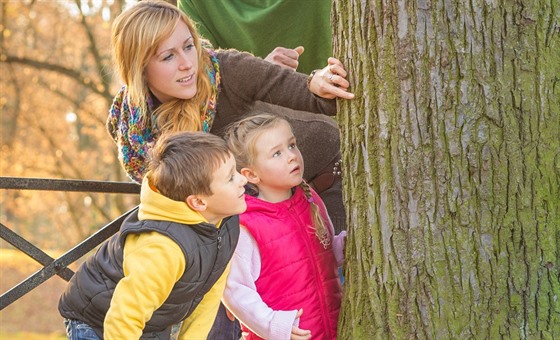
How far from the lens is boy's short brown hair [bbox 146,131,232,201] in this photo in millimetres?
2715

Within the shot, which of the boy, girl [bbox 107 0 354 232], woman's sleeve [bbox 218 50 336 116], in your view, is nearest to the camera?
the boy

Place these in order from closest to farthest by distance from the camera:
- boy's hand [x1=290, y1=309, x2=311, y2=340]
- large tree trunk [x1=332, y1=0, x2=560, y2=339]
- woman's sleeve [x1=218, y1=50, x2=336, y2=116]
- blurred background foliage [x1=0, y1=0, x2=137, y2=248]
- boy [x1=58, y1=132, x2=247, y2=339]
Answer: large tree trunk [x1=332, y1=0, x2=560, y2=339] < boy [x1=58, y1=132, x2=247, y2=339] < boy's hand [x1=290, y1=309, x2=311, y2=340] < woman's sleeve [x1=218, y1=50, x2=336, y2=116] < blurred background foliage [x1=0, y1=0, x2=137, y2=248]

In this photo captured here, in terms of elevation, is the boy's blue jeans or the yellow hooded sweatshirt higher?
the yellow hooded sweatshirt

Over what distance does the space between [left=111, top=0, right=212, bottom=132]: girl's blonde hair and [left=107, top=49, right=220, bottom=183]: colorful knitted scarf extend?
0.02 metres

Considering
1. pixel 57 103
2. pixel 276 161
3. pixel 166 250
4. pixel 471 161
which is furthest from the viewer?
pixel 57 103

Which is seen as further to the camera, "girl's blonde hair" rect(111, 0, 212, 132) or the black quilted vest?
"girl's blonde hair" rect(111, 0, 212, 132)

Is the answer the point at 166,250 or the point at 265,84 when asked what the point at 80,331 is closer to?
the point at 166,250

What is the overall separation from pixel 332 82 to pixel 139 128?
32.8 inches

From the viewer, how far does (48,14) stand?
16.7m

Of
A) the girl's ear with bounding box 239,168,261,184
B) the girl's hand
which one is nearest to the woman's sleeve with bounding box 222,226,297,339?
the girl's ear with bounding box 239,168,261,184

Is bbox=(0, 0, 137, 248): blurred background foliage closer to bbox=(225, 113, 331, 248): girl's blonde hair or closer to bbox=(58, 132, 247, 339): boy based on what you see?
bbox=(225, 113, 331, 248): girl's blonde hair

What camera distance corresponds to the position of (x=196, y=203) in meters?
2.73

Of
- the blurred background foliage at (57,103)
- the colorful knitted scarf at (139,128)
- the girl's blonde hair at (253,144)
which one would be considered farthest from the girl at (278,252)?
the blurred background foliage at (57,103)

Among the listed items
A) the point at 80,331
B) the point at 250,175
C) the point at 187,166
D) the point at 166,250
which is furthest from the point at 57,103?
the point at 166,250
